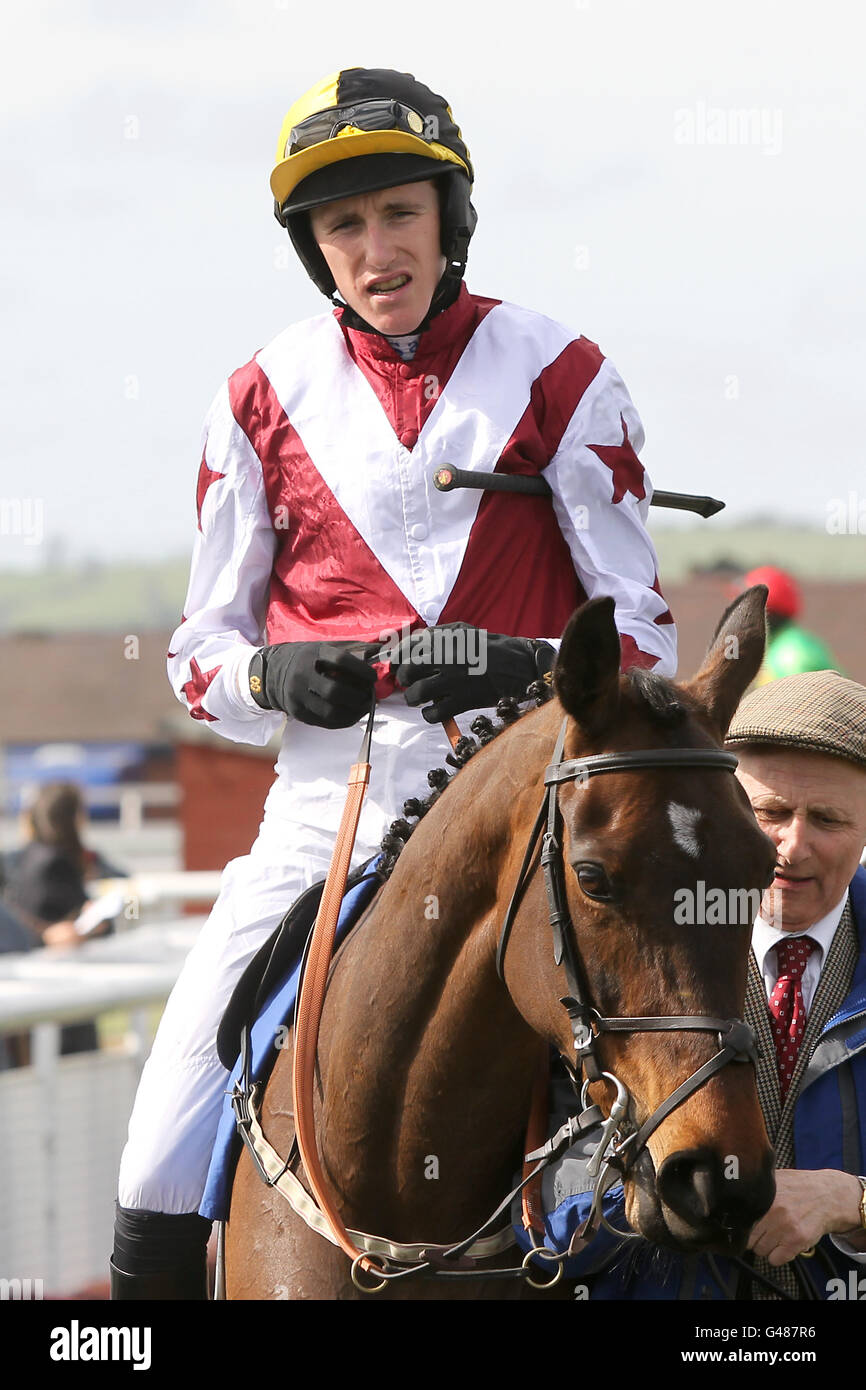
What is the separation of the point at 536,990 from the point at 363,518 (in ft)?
3.59

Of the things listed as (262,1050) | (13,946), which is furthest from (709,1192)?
(13,946)

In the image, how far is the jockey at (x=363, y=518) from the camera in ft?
9.73

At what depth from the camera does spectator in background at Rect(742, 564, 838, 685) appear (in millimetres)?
6113

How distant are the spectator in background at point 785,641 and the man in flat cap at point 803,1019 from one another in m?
2.87

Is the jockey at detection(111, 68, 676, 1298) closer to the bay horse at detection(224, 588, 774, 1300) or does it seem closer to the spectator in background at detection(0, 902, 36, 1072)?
the bay horse at detection(224, 588, 774, 1300)

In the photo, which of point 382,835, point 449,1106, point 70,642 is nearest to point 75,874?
point 382,835

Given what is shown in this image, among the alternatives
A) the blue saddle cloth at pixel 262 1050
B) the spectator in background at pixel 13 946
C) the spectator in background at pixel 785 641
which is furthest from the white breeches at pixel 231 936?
the spectator in background at pixel 13 946

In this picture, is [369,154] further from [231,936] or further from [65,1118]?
[65,1118]

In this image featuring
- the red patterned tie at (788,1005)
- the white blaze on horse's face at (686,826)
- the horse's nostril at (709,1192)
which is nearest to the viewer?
the horse's nostril at (709,1192)

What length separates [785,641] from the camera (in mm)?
6320

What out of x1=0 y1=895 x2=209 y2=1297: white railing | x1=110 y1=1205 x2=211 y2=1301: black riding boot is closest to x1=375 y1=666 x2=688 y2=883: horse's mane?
x1=110 y1=1205 x2=211 y2=1301: black riding boot

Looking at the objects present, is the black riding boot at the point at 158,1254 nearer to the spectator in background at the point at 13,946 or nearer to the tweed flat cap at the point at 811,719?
the tweed flat cap at the point at 811,719
